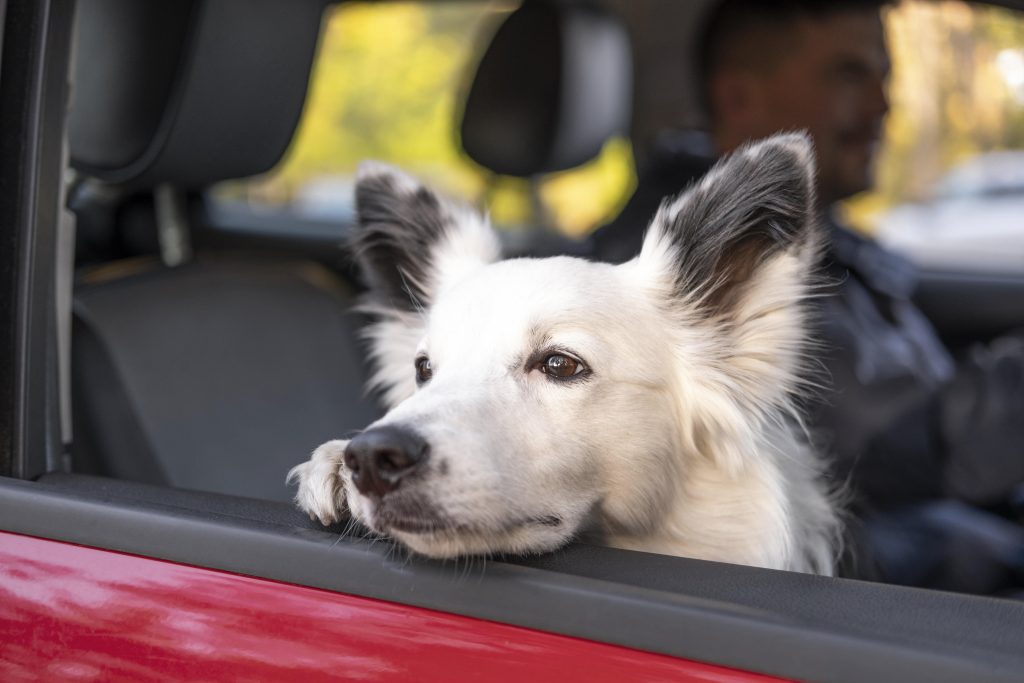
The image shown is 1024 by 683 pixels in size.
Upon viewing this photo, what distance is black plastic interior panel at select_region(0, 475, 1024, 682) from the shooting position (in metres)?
1.25

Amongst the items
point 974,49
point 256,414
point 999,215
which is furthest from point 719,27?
point 999,215

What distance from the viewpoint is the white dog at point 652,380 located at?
1.83 m

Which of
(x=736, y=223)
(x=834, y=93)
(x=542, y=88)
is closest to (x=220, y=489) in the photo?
(x=736, y=223)

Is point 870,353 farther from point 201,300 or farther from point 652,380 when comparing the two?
point 201,300

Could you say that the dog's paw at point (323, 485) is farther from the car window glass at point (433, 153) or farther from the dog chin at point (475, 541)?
the car window glass at point (433, 153)

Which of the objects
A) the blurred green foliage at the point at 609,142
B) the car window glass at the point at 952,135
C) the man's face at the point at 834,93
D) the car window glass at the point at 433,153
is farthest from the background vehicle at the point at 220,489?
the car window glass at the point at 952,135

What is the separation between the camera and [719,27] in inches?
146

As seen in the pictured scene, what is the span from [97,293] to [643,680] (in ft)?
6.03

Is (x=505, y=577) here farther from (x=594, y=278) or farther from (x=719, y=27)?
(x=719, y=27)

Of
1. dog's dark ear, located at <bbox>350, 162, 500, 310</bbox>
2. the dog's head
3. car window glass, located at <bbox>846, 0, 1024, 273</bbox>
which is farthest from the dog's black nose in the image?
car window glass, located at <bbox>846, 0, 1024, 273</bbox>

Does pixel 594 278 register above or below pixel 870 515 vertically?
above

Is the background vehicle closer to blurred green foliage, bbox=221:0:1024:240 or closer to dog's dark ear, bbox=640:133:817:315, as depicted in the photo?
blurred green foliage, bbox=221:0:1024:240

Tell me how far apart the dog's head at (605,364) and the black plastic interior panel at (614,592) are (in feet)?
0.38

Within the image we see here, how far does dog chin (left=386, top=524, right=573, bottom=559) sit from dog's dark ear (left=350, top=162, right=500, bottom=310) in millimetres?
881
